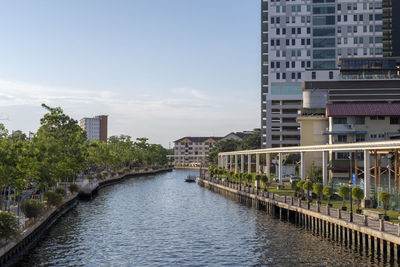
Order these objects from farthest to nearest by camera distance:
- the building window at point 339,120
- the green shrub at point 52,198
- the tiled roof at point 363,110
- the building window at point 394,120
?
the building window at point 339,120 < the building window at point 394,120 < the tiled roof at point 363,110 < the green shrub at point 52,198

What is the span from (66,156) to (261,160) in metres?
117

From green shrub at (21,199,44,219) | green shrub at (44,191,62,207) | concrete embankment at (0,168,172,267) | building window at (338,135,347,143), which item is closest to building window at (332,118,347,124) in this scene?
building window at (338,135,347,143)

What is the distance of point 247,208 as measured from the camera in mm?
74875

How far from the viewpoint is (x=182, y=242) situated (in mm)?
47062

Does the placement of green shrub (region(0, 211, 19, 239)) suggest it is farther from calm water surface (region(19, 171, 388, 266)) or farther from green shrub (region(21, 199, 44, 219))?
green shrub (region(21, 199, 44, 219))

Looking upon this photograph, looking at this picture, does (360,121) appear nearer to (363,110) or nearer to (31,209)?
(363,110)

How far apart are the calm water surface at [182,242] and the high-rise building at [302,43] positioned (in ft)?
303

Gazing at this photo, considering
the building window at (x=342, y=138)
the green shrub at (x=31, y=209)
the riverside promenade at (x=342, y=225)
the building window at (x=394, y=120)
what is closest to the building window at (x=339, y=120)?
the building window at (x=342, y=138)

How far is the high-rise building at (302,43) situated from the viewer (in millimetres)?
157125

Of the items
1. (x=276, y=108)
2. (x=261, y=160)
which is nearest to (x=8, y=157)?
(x=276, y=108)

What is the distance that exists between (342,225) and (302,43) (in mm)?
124243

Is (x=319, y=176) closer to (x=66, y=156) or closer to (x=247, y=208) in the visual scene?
(x=247, y=208)

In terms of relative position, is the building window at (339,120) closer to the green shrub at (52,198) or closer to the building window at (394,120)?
the building window at (394,120)

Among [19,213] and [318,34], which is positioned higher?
[318,34]
